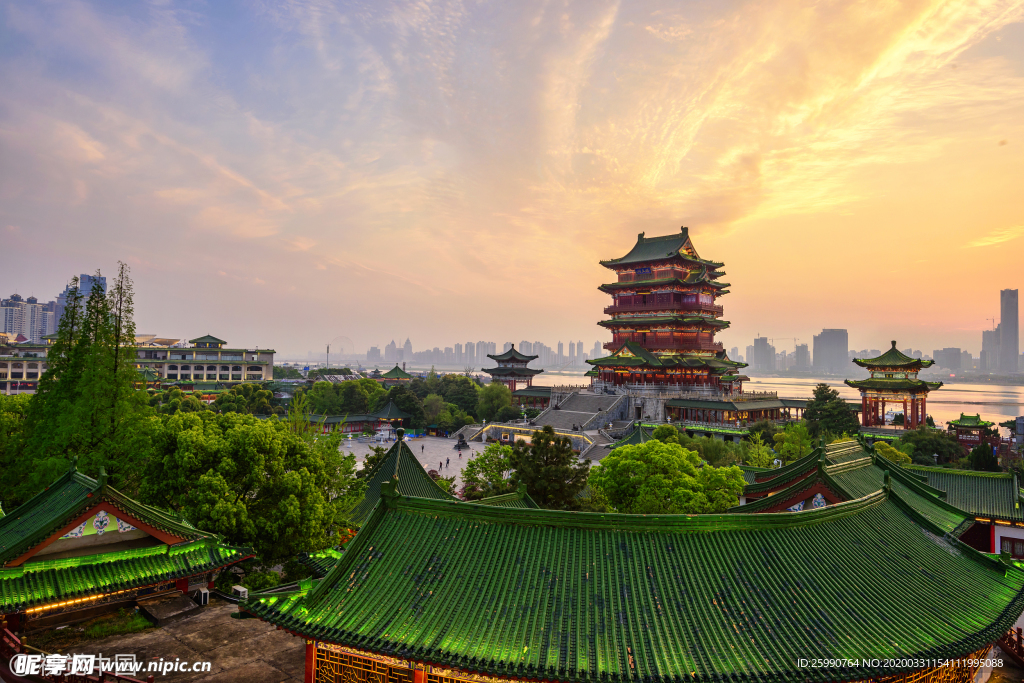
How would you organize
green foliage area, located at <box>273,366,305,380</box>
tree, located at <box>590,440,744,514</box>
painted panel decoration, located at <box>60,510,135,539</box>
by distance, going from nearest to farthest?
1. painted panel decoration, located at <box>60,510,135,539</box>
2. tree, located at <box>590,440,744,514</box>
3. green foliage area, located at <box>273,366,305,380</box>

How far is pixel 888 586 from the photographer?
33.4 ft

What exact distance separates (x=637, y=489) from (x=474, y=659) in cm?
1582

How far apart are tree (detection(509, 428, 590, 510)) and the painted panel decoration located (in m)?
13.3

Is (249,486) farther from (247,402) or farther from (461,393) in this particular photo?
(247,402)

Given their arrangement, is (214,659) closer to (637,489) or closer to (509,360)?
(637,489)

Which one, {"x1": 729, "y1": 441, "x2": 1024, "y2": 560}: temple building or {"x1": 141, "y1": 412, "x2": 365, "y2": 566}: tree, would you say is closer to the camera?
{"x1": 729, "y1": 441, "x2": 1024, "y2": 560}: temple building

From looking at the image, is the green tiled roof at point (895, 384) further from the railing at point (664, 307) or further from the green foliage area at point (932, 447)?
the railing at point (664, 307)

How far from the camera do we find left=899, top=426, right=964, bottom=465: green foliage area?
118ft

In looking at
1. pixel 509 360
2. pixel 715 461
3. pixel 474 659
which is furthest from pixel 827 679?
pixel 509 360

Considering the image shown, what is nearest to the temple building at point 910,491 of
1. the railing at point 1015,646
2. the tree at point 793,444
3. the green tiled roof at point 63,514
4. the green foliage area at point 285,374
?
the railing at point 1015,646

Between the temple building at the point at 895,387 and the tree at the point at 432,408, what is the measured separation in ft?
136

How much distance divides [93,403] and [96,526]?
9.47 meters

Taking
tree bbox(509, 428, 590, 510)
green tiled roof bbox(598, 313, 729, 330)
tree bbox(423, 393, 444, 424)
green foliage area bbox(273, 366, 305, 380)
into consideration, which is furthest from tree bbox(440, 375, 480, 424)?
green foliage area bbox(273, 366, 305, 380)

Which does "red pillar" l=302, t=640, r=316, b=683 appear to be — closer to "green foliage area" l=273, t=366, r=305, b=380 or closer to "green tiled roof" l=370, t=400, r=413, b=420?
"green tiled roof" l=370, t=400, r=413, b=420
